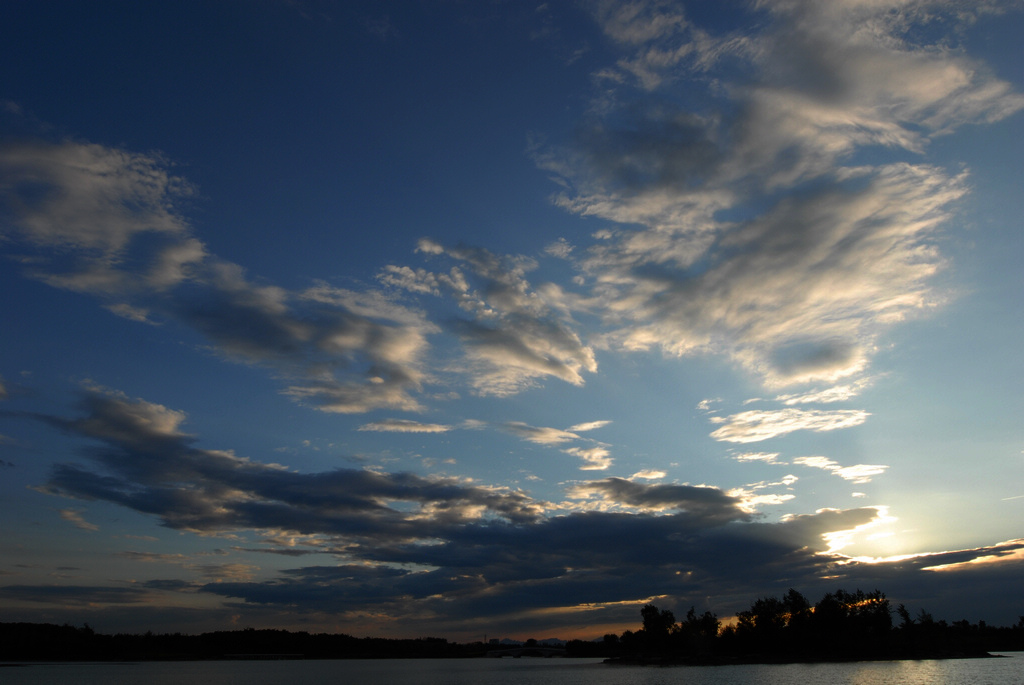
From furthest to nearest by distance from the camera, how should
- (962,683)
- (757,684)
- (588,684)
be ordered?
(588,684)
(757,684)
(962,683)

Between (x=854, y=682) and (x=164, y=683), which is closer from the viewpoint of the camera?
(x=854, y=682)

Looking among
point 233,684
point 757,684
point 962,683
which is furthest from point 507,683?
point 962,683

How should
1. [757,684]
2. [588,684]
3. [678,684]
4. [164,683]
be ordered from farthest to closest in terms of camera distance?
[164,683], [588,684], [678,684], [757,684]

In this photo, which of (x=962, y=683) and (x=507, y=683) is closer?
(x=962, y=683)

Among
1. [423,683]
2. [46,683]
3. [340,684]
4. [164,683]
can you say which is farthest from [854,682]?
[46,683]

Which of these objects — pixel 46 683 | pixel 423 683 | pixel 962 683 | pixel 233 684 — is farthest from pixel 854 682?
pixel 46 683

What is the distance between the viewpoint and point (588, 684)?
14262 cm

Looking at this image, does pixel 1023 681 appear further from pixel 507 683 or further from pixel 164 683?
pixel 164 683

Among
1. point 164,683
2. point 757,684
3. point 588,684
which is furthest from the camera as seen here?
point 164,683

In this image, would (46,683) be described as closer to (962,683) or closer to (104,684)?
(104,684)

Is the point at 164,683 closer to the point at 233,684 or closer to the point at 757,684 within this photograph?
the point at 233,684

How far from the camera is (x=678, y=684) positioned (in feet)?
427

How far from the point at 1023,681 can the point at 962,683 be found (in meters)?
12.0

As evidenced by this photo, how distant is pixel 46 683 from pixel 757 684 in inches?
6963
